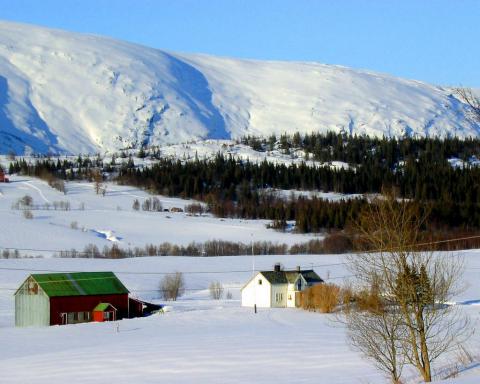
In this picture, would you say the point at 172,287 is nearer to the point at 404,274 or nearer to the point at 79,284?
the point at 79,284

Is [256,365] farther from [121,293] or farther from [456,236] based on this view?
[456,236]

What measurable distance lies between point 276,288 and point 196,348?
27.5m

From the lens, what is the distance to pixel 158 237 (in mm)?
101000

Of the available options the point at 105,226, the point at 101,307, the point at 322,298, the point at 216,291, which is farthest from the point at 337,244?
the point at 101,307

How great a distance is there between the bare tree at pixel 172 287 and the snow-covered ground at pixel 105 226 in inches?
889

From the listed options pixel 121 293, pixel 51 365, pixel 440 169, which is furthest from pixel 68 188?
pixel 51 365

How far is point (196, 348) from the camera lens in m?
33.0

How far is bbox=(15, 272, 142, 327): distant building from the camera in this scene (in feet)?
172

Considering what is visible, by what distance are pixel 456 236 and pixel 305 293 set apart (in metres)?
50.2

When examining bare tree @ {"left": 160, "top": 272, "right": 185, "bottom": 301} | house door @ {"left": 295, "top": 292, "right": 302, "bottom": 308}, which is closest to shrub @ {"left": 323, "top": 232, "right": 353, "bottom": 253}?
bare tree @ {"left": 160, "top": 272, "right": 185, "bottom": 301}

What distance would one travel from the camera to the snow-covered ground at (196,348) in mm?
25734

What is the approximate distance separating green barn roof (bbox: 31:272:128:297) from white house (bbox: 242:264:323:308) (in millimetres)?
8499

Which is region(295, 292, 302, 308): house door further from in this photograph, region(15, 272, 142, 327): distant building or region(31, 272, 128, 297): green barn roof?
region(31, 272, 128, 297): green barn roof

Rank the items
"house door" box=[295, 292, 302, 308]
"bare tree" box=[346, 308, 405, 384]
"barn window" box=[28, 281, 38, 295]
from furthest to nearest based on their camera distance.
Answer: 1. "house door" box=[295, 292, 302, 308]
2. "barn window" box=[28, 281, 38, 295]
3. "bare tree" box=[346, 308, 405, 384]
